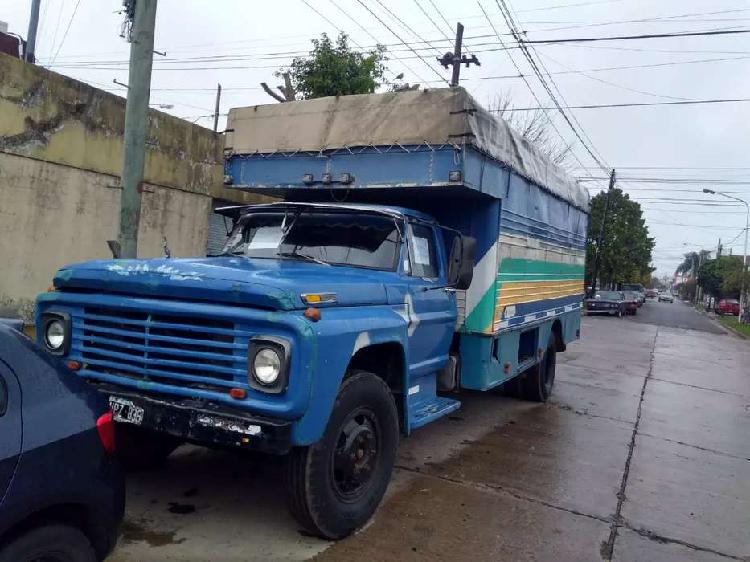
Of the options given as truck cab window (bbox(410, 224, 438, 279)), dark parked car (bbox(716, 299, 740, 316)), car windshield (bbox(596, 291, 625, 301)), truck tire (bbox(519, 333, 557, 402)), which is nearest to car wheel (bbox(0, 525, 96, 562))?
truck cab window (bbox(410, 224, 438, 279))

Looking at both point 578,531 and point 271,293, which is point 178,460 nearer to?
point 271,293

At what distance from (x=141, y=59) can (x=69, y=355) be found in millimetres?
3893

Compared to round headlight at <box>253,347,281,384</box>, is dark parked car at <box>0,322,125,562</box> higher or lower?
lower

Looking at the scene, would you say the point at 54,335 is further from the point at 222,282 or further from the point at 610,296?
the point at 610,296

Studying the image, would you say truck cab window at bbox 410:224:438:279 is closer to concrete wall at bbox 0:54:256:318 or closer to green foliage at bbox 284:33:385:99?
concrete wall at bbox 0:54:256:318

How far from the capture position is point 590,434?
7.36 metres

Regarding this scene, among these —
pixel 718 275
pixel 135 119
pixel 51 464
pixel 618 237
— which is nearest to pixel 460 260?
pixel 51 464

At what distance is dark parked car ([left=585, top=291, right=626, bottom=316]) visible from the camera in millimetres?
35281

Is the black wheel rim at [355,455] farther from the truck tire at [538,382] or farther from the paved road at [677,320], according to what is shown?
the paved road at [677,320]

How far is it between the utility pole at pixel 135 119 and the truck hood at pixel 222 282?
8.71ft

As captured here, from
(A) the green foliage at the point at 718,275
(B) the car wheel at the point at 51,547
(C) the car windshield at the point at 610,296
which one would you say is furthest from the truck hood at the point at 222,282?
(A) the green foliage at the point at 718,275

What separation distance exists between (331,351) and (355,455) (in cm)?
83

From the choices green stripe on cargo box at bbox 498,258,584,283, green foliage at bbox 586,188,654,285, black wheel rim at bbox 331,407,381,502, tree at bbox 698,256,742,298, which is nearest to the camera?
black wheel rim at bbox 331,407,381,502

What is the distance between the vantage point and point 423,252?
5.53 m
